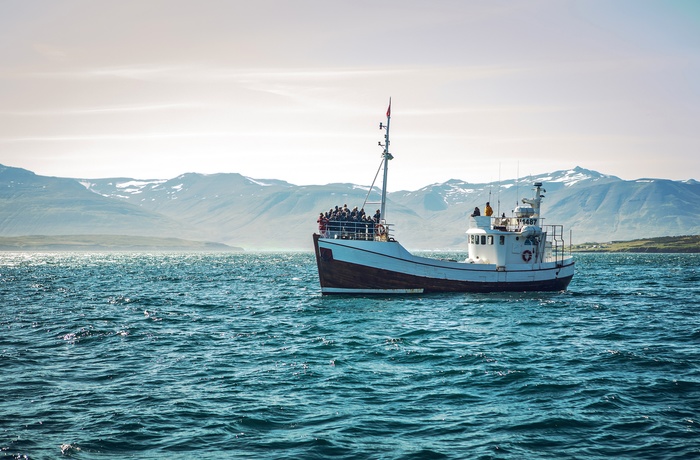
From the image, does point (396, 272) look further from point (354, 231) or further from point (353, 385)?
point (353, 385)

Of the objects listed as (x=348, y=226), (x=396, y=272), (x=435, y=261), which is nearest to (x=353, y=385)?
(x=396, y=272)

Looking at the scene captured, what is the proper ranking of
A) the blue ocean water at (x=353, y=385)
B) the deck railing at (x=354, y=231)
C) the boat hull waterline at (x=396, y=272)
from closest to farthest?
the blue ocean water at (x=353, y=385) → the boat hull waterline at (x=396, y=272) → the deck railing at (x=354, y=231)

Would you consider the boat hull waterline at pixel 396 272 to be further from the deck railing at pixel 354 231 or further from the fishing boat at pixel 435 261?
the deck railing at pixel 354 231

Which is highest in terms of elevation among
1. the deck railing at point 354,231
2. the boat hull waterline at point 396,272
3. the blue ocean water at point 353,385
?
the deck railing at point 354,231

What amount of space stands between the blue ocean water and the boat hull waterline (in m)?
7.46

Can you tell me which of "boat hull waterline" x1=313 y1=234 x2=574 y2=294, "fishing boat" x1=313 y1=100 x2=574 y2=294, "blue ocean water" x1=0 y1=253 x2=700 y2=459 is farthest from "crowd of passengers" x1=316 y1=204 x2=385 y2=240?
"blue ocean water" x1=0 y1=253 x2=700 y2=459

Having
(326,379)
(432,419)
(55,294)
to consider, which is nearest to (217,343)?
(326,379)

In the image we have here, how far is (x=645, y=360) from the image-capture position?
24.7 metres

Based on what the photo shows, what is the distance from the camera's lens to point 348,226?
158ft

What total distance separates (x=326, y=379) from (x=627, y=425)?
9673mm

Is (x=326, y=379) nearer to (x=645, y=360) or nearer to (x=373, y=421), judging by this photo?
(x=373, y=421)

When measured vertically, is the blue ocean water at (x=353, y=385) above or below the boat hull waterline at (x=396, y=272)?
below

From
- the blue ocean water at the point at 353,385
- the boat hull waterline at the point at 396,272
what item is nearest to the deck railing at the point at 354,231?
the boat hull waterline at the point at 396,272

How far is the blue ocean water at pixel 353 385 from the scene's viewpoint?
50.7 feet
